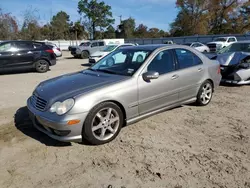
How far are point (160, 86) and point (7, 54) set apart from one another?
904 cm

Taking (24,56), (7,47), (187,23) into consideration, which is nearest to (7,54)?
(7,47)

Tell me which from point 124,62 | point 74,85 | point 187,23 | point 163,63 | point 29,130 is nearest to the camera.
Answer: point 74,85

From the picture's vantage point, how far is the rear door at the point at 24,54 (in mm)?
10508

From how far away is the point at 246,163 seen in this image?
112 inches

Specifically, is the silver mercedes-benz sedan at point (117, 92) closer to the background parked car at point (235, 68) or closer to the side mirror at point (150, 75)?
the side mirror at point (150, 75)

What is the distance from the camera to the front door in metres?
3.74

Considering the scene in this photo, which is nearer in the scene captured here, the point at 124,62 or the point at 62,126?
the point at 62,126

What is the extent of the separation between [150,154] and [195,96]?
2264mm

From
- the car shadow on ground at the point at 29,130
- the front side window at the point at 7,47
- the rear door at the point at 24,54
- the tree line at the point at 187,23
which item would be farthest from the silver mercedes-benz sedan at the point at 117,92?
the tree line at the point at 187,23

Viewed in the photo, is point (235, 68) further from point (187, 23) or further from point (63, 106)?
point (187, 23)

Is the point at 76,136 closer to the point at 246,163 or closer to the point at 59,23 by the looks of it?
the point at 246,163

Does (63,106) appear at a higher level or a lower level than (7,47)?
lower

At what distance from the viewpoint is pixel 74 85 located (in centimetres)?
351

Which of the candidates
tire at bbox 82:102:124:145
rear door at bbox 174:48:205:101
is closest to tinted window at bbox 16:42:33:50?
rear door at bbox 174:48:205:101
